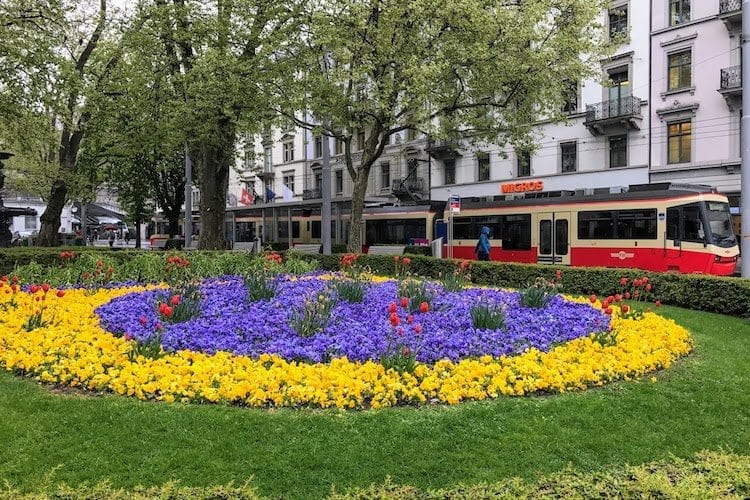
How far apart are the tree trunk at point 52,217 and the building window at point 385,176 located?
81.2 ft

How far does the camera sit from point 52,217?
23609mm

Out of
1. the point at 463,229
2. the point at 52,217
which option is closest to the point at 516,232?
the point at 463,229

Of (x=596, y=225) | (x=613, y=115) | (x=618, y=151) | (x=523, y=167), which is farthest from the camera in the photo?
(x=523, y=167)

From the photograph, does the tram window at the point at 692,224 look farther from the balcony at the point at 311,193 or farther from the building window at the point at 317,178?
the building window at the point at 317,178

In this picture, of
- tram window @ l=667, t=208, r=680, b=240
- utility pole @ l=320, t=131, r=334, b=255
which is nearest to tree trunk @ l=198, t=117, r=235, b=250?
utility pole @ l=320, t=131, r=334, b=255

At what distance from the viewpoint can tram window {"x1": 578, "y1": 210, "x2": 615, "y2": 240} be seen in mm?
19531

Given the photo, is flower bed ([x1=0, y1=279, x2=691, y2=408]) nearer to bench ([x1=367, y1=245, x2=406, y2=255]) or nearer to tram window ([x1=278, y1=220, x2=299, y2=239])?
bench ([x1=367, y1=245, x2=406, y2=255])

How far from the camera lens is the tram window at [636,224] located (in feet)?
59.9

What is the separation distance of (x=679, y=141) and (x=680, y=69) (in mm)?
3417

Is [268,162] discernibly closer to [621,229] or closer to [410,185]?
[410,185]

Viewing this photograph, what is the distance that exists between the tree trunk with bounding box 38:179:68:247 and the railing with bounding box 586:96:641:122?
24.8 meters

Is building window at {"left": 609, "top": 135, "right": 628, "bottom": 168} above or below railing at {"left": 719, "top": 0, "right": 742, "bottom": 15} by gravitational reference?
below

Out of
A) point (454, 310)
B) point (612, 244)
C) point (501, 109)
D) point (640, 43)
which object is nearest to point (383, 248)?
point (501, 109)

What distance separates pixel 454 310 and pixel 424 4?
11.2 m
